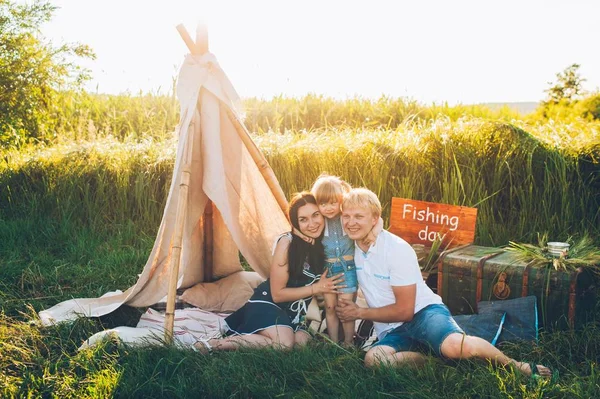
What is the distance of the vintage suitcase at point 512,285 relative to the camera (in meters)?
3.80

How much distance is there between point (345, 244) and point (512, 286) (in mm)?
1196

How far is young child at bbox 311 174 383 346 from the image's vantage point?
3.64m

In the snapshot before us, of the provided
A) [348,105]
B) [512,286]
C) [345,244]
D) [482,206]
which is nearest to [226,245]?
[345,244]

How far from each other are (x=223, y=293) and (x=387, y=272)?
173 centimetres

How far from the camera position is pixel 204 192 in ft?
14.3

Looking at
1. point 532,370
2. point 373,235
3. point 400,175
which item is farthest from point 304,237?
point 400,175

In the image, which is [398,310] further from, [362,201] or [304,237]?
[304,237]

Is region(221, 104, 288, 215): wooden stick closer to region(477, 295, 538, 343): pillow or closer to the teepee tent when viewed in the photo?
the teepee tent

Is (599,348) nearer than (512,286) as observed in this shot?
Yes

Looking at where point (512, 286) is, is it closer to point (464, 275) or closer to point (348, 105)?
point (464, 275)

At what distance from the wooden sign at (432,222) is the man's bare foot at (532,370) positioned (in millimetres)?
1516

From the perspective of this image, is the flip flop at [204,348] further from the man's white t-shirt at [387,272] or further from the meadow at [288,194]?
the man's white t-shirt at [387,272]

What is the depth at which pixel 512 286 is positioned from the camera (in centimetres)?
393

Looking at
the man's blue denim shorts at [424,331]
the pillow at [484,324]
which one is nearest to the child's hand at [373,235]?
the man's blue denim shorts at [424,331]
